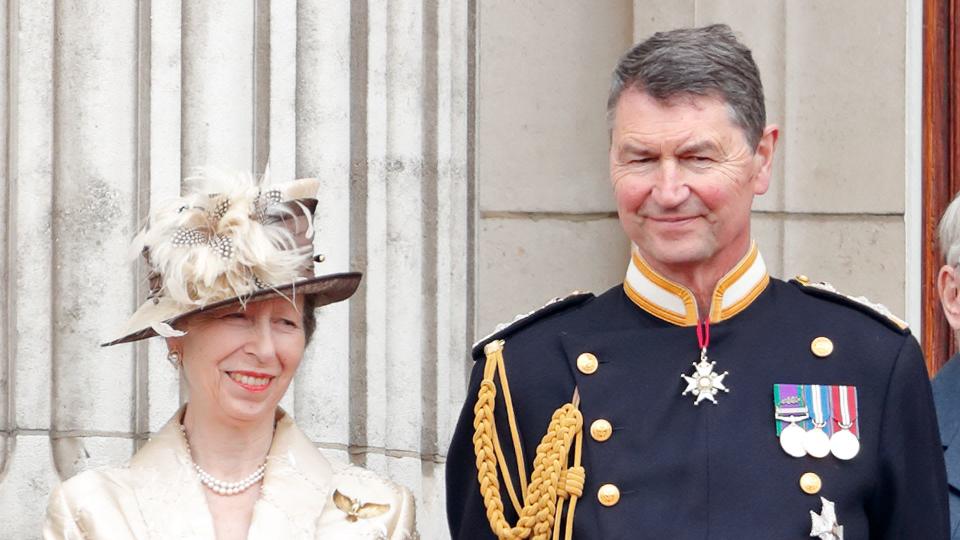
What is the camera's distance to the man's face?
10.6 ft

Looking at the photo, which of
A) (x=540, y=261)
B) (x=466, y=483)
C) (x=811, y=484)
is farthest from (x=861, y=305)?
(x=540, y=261)

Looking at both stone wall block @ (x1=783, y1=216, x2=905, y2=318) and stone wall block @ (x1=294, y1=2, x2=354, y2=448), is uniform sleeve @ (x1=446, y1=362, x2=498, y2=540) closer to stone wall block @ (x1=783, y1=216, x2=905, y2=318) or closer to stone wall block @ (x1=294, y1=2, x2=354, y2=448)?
stone wall block @ (x1=294, y1=2, x2=354, y2=448)

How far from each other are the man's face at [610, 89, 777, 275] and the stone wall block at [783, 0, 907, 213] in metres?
1.95

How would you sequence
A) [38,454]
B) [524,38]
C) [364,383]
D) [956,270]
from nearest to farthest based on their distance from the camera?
[956,270] < [38,454] < [364,383] < [524,38]

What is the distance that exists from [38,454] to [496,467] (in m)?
1.41

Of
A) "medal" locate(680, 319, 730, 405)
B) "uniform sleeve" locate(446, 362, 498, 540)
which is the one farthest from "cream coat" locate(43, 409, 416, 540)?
"medal" locate(680, 319, 730, 405)

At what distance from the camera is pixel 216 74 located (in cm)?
445

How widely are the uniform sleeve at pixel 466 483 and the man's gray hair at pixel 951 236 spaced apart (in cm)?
98

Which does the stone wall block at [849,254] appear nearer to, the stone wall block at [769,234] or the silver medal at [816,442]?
the stone wall block at [769,234]

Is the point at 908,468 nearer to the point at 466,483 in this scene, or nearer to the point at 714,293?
the point at 714,293

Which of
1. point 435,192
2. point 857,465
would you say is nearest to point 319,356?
point 435,192

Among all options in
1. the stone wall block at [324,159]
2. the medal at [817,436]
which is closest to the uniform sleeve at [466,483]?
the medal at [817,436]

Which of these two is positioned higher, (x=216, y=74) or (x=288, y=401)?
(x=216, y=74)

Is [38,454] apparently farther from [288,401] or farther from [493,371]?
[493,371]
